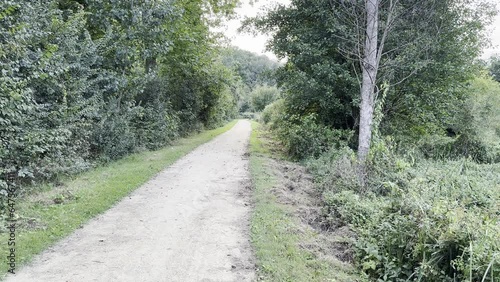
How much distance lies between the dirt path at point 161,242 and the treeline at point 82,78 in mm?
2003

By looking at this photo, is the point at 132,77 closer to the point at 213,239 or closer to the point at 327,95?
the point at 327,95

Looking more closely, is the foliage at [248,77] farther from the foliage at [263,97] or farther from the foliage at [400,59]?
the foliage at [400,59]

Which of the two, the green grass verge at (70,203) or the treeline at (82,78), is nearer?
the green grass verge at (70,203)

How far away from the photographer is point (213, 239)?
16.8 ft

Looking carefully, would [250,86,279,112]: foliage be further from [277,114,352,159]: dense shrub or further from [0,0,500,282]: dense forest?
[277,114,352,159]: dense shrub

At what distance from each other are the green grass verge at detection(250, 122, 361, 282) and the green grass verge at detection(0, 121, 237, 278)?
2988mm

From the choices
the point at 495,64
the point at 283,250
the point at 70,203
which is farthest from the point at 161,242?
the point at 495,64

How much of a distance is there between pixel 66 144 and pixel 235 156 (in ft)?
21.9

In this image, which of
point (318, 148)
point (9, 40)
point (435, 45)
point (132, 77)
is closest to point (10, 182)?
point (9, 40)

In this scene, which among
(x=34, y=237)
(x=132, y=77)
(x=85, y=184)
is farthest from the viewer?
(x=132, y=77)

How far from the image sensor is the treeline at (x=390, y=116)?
482cm

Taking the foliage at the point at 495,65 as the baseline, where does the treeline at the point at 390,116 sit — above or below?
below

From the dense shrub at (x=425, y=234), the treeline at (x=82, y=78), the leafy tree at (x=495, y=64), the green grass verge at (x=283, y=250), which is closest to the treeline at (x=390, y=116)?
the dense shrub at (x=425, y=234)

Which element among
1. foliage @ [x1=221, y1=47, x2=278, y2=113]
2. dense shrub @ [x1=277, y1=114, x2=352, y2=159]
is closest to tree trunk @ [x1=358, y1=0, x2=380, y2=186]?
dense shrub @ [x1=277, y1=114, x2=352, y2=159]
